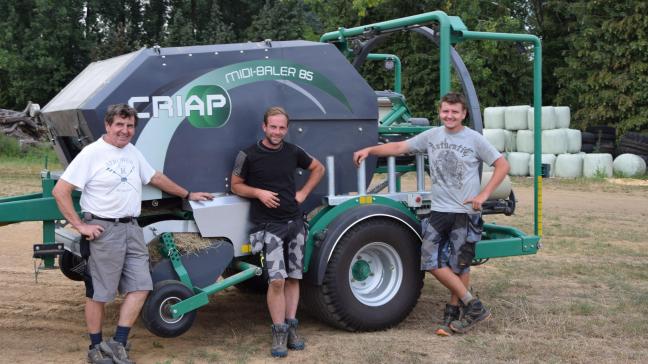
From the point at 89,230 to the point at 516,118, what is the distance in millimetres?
15791

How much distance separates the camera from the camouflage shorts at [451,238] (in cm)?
547

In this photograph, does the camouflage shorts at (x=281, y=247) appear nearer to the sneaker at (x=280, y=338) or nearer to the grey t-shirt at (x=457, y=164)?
the sneaker at (x=280, y=338)

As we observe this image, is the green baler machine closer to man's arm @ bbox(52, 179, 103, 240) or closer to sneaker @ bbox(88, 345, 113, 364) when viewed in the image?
sneaker @ bbox(88, 345, 113, 364)

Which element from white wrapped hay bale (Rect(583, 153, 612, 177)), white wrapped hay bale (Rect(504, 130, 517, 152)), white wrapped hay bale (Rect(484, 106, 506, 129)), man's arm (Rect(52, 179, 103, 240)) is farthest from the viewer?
white wrapped hay bale (Rect(484, 106, 506, 129))

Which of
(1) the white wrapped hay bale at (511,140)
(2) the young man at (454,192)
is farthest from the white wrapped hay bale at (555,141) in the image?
(2) the young man at (454,192)

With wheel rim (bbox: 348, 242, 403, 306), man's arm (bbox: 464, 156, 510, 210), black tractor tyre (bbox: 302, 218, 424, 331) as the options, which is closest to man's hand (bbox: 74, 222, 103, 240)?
black tractor tyre (bbox: 302, 218, 424, 331)

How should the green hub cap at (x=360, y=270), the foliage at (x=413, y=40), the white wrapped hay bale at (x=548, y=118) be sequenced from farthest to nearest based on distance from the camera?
the foliage at (x=413, y=40) → the white wrapped hay bale at (x=548, y=118) → the green hub cap at (x=360, y=270)

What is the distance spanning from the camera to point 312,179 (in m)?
5.23

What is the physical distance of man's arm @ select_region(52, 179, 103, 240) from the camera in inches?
174

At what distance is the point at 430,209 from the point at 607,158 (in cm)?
1359

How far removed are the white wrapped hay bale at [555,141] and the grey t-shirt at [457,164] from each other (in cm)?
1350

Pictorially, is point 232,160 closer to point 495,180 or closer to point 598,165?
point 495,180

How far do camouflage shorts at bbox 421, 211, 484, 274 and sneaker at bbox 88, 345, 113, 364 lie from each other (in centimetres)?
232

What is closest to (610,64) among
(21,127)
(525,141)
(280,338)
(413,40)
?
(525,141)
